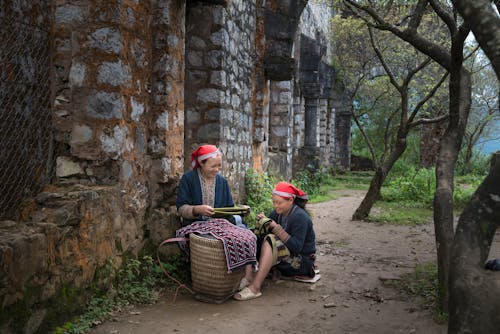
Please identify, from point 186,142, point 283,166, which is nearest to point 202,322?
point 186,142

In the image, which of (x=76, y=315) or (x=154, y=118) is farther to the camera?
(x=154, y=118)

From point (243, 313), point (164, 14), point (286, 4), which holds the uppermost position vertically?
point (286, 4)

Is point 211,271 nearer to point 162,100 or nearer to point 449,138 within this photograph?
point 162,100

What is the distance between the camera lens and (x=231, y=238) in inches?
155

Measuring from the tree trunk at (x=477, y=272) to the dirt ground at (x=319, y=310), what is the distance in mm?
1345

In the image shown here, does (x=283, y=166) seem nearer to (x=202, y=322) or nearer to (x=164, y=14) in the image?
(x=164, y=14)

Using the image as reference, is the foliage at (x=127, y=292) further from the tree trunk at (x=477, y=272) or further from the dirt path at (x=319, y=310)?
the tree trunk at (x=477, y=272)

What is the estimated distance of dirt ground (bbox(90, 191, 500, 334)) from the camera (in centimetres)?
342

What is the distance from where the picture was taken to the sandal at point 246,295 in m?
4.09

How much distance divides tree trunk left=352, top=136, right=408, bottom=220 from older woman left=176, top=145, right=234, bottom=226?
474 centimetres

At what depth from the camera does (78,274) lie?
323 cm

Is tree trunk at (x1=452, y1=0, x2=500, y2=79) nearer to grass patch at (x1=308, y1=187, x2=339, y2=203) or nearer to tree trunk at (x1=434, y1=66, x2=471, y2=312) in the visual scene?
tree trunk at (x1=434, y1=66, x2=471, y2=312)

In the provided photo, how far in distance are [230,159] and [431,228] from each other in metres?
3.88

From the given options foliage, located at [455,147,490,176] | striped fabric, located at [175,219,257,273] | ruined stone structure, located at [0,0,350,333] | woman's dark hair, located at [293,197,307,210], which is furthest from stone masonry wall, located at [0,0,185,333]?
foliage, located at [455,147,490,176]
